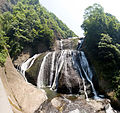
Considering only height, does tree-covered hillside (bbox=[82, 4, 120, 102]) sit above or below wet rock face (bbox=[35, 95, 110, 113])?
above

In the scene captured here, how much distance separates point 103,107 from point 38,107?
4.86m

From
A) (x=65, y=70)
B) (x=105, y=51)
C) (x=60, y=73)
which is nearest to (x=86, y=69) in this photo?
(x=65, y=70)

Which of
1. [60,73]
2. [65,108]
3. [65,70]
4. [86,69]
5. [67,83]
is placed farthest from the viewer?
[86,69]

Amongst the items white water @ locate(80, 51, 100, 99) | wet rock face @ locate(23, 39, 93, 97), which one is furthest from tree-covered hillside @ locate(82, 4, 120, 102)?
wet rock face @ locate(23, 39, 93, 97)

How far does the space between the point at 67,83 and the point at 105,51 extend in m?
6.50

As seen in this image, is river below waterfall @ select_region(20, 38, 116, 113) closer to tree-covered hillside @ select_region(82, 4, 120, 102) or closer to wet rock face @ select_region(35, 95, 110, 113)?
wet rock face @ select_region(35, 95, 110, 113)

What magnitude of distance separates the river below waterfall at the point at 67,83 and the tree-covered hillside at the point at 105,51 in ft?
4.44

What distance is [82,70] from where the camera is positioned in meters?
12.1

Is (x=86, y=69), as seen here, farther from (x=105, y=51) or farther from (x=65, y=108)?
(x=65, y=108)

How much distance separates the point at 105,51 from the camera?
1175 centimetres

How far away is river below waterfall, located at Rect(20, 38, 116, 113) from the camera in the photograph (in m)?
6.46

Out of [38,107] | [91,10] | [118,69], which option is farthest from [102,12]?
[38,107]

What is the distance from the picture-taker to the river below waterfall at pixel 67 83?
21.2ft

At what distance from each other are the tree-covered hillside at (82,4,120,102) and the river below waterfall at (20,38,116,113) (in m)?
1.35
